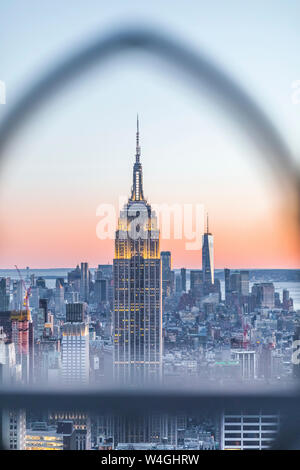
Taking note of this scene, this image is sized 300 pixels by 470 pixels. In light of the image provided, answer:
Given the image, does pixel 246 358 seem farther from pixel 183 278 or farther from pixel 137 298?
pixel 137 298

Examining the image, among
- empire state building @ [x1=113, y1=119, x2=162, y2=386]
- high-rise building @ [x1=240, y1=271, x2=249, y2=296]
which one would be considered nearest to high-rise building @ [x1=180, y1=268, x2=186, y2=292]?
high-rise building @ [x1=240, y1=271, x2=249, y2=296]

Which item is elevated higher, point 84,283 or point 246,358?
point 84,283

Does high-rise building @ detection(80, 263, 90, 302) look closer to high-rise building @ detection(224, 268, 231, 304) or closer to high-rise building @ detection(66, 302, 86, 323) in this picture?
high-rise building @ detection(66, 302, 86, 323)

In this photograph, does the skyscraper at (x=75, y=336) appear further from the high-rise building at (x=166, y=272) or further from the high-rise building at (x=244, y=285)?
the high-rise building at (x=166, y=272)

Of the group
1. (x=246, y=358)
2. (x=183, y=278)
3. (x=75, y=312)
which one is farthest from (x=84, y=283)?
(x=246, y=358)

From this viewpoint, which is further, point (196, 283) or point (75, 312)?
point (196, 283)
